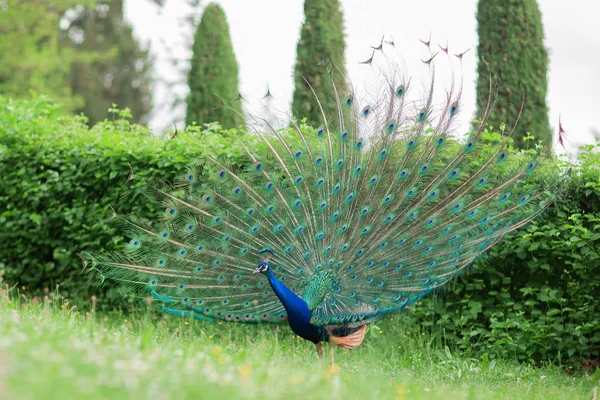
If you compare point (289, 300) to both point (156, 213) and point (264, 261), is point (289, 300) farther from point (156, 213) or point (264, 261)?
point (156, 213)

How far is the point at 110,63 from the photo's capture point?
35.8 meters

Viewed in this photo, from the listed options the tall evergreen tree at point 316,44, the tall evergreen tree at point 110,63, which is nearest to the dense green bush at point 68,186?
the tall evergreen tree at point 316,44

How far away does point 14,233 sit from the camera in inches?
400

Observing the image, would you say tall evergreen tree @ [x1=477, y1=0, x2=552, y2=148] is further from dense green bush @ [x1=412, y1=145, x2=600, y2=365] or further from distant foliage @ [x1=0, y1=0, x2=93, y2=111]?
distant foliage @ [x1=0, y1=0, x2=93, y2=111]

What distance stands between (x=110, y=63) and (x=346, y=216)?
103ft

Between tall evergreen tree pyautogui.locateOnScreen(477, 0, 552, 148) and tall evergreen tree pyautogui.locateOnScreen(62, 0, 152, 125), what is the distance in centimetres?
2495

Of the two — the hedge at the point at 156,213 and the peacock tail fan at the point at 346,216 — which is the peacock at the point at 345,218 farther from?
the hedge at the point at 156,213

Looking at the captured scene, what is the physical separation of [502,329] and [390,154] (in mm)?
2447

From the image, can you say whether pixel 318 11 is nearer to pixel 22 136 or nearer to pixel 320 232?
pixel 22 136

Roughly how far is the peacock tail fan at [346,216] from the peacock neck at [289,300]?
24 cm

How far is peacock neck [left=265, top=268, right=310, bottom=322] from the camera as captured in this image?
6207 mm

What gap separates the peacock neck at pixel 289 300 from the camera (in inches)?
244

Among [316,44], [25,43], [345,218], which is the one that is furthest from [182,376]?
[25,43]

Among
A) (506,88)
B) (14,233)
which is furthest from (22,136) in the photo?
(506,88)
